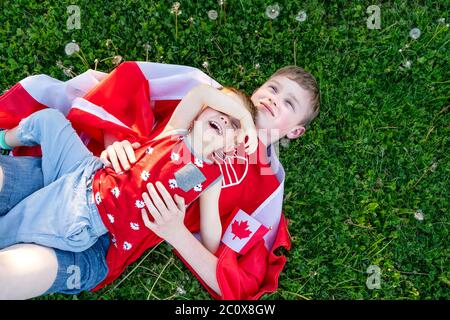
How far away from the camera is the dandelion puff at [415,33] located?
3160 millimetres

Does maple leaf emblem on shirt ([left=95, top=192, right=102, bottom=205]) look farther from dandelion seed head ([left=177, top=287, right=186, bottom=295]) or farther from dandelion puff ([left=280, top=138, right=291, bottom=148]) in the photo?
dandelion puff ([left=280, top=138, right=291, bottom=148])

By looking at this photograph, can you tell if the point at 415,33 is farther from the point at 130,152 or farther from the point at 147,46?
the point at 130,152

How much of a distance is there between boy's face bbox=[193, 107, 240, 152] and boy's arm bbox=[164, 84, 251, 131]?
0.12 feet

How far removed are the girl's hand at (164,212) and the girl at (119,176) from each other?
1cm

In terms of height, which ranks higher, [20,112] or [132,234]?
[20,112]

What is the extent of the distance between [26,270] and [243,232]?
113 cm

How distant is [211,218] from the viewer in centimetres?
253

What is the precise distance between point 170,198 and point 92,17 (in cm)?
146

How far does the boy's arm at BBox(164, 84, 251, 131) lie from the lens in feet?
Answer: 7.82

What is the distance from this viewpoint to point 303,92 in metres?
2.66

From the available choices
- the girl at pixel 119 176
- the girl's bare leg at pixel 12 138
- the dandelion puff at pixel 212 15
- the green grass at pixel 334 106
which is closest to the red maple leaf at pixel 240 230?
the girl at pixel 119 176

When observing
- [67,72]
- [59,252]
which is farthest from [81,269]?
[67,72]

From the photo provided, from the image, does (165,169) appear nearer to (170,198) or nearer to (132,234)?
(170,198)
